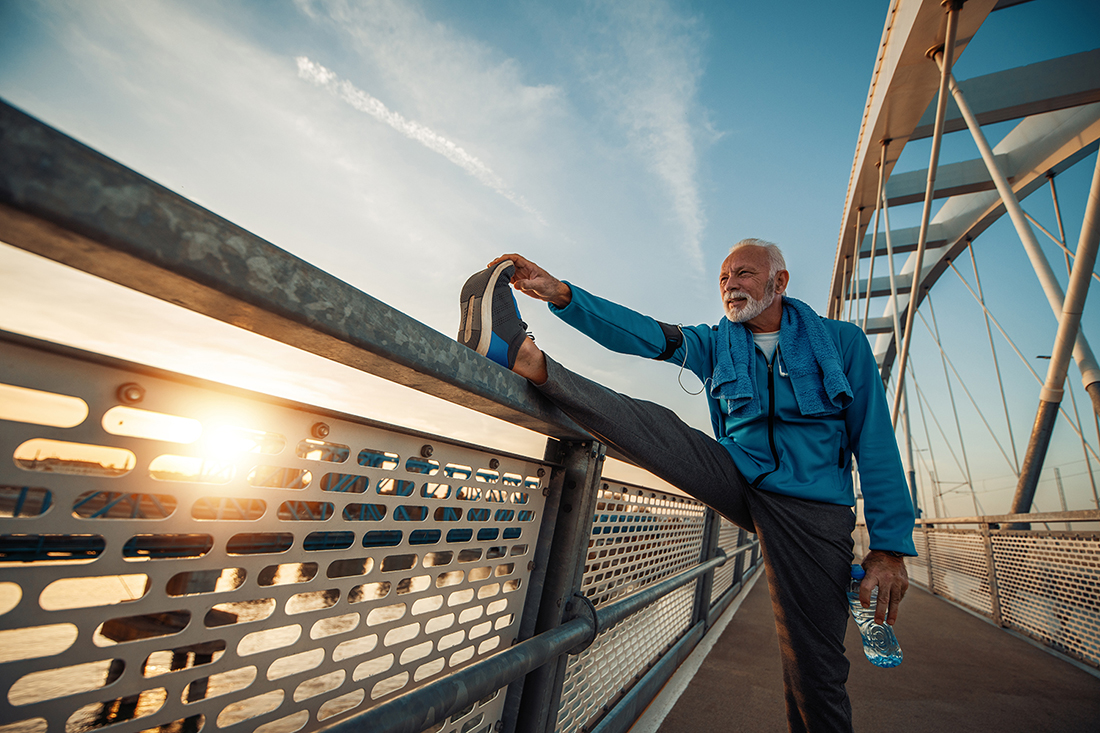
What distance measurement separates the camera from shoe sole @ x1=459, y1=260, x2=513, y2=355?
3.98 feet

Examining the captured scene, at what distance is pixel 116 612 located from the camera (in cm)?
62

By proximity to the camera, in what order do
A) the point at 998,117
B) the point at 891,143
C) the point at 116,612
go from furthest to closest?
the point at 891,143, the point at 998,117, the point at 116,612

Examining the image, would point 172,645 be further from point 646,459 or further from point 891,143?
point 891,143

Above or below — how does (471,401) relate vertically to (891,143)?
below

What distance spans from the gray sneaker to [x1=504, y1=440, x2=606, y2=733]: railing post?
0.46 metres

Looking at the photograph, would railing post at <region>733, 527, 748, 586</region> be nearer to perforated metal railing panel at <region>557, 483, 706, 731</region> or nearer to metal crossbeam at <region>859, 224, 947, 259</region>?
perforated metal railing panel at <region>557, 483, 706, 731</region>

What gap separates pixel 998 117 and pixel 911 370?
568 inches

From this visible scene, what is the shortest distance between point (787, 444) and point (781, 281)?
95cm

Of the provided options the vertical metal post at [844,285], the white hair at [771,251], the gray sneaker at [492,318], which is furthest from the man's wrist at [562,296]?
the vertical metal post at [844,285]

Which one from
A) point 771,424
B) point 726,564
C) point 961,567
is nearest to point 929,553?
point 961,567

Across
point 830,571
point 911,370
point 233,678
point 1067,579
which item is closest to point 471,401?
point 233,678

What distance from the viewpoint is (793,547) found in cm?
175

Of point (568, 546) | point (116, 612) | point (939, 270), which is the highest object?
point (939, 270)

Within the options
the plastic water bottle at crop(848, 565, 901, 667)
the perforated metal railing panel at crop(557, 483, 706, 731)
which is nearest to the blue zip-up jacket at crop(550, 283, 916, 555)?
the plastic water bottle at crop(848, 565, 901, 667)
